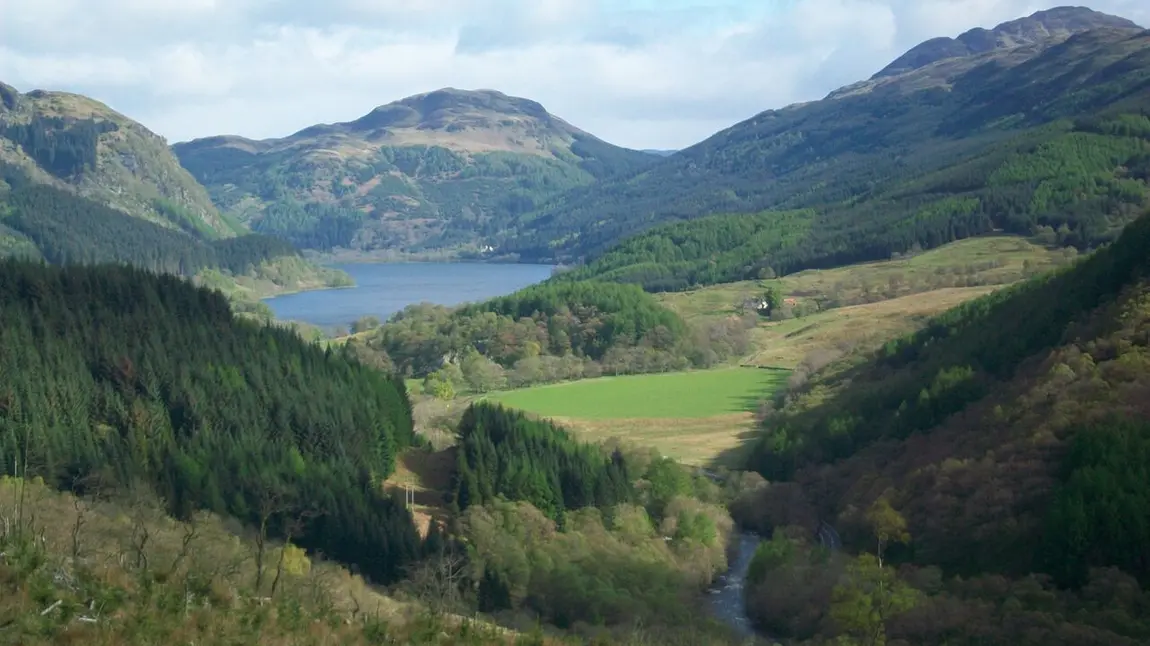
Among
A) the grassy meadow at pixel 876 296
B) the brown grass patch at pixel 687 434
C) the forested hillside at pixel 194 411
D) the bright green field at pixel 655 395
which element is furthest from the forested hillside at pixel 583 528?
the grassy meadow at pixel 876 296

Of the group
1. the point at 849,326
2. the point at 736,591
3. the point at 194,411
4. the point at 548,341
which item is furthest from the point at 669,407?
the point at 736,591

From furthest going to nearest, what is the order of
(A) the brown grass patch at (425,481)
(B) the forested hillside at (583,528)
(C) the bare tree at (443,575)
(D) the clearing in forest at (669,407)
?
(D) the clearing in forest at (669,407), (A) the brown grass patch at (425,481), (B) the forested hillside at (583,528), (C) the bare tree at (443,575)

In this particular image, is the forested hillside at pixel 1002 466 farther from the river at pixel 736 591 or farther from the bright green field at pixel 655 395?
the bright green field at pixel 655 395

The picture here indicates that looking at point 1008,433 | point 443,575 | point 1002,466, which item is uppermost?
point 1008,433

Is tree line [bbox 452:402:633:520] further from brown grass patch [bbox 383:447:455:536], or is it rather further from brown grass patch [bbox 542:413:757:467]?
brown grass patch [bbox 542:413:757:467]

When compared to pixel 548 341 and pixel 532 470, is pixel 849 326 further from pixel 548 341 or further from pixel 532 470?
pixel 532 470
